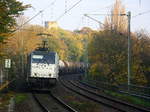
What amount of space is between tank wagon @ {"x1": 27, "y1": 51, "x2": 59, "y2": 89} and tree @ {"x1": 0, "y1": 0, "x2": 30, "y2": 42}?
4.26m

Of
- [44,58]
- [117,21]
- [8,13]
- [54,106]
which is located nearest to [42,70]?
[44,58]

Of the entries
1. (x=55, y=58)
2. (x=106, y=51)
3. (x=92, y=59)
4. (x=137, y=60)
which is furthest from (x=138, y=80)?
(x=55, y=58)

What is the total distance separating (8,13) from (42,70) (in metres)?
6.31

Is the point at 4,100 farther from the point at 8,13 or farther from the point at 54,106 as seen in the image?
the point at 8,13

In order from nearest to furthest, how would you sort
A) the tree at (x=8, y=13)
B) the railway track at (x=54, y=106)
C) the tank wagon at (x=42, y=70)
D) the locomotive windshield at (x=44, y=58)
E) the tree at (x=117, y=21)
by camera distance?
the railway track at (x=54, y=106) < the tree at (x=8, y=13) < the tank wagon at (x=42, y=70) < the locomotive windshield at (x=44, y=58) < the tree at (x=117, y=21)

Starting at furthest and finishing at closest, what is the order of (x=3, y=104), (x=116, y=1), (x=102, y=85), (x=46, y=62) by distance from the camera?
(x=116, y=1)
(x=102, y=85)
(x=46, y=62)
(x=3, y=104)

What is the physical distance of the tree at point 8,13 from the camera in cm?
2078

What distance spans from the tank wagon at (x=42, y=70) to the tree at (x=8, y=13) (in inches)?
168

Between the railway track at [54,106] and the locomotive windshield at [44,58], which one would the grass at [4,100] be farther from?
the locomotive windshield at [44,58]

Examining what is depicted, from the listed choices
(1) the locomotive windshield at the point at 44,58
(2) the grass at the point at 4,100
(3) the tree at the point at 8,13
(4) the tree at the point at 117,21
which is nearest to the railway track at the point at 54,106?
(2) the grass at the point at 4,100

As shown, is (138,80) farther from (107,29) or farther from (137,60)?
(107,29)

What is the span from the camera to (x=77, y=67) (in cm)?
8419

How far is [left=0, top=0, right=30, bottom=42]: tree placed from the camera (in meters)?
20.8

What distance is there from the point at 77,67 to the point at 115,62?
44.0 m
